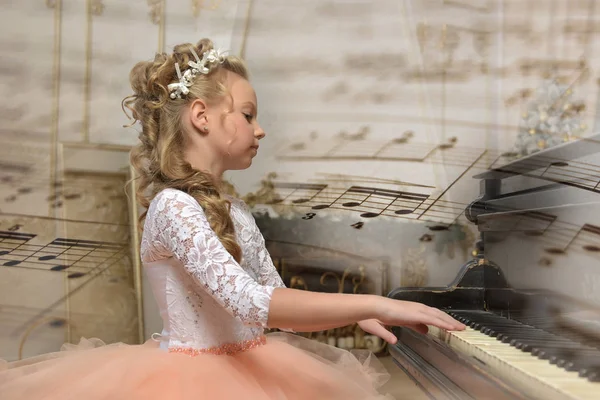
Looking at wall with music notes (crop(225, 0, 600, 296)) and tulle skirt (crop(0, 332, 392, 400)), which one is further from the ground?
wall with music notes (crop(225, 0, 600, 296))

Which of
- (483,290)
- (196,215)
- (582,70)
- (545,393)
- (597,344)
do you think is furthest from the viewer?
(582,70)

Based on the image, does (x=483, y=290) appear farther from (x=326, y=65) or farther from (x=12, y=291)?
(x=12, y=291)

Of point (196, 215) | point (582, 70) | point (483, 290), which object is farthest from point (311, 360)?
point (582, 70)

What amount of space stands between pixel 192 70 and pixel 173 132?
0.15 m

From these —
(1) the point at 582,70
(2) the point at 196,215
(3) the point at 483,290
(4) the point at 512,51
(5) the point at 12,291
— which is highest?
(4) the point at 512,51

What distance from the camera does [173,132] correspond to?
1.31 metres

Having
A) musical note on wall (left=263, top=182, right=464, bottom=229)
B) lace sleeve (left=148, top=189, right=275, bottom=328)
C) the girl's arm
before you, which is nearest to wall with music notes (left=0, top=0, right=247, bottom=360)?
musical note on wall (left=263, top=182, right=464, bottom=229)

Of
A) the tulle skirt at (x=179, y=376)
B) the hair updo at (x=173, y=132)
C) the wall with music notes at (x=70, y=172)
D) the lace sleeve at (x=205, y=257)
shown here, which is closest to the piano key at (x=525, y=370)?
the tulle skirt at (x=179, y=376)

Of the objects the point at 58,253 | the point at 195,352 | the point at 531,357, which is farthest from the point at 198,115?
the point at 58,253

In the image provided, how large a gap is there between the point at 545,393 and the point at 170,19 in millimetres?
2261

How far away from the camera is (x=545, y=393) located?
0.76m

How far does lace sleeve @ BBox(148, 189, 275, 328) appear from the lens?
103 cm

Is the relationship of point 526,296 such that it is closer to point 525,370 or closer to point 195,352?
point 525,370

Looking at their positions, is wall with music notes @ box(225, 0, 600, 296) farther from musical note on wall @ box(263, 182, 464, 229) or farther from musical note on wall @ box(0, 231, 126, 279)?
musical note on wall @ box(0, 231, 126, 279)
